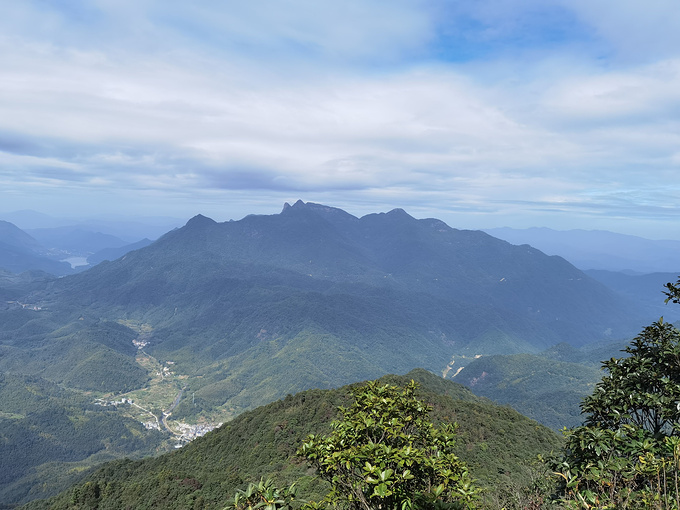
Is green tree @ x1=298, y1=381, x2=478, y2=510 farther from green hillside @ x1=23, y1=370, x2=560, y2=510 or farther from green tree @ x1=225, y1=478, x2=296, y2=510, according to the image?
green hillside @ x1=23, y1=370, x2=560, y2=510

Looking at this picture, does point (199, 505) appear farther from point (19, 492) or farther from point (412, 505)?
point (19, 492)

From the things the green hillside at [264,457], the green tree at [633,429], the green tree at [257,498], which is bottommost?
the green hillside at [264,457]

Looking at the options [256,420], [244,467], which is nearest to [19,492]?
[256,420]

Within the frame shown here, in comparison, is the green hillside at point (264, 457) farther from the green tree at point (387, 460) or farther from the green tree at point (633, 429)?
the green tree at point (387, 460)

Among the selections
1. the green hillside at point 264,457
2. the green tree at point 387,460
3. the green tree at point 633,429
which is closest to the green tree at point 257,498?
the green tree at point 387,460

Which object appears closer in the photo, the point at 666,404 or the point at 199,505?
the point at 666,404

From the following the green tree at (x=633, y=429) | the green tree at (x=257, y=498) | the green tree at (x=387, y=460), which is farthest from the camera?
the green tree at (x=633, y=429)
